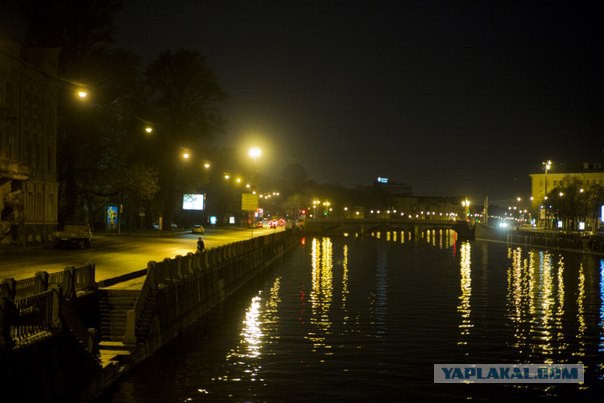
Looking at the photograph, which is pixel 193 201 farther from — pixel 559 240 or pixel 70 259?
pixel 70 259

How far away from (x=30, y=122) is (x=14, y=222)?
7.76 m

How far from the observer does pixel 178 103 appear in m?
77.1

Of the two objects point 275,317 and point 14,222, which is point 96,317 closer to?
point 275,317

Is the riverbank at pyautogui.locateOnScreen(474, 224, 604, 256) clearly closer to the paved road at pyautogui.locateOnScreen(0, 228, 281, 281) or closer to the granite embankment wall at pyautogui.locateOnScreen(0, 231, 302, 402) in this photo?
the paved road at pyautogui.locateOnScreen(0, 228, 281, 281)

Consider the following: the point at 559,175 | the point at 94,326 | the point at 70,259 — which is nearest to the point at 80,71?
the point at 70,259

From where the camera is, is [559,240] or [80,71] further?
[559,240]

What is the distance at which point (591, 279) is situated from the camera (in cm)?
5069

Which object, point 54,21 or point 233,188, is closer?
point 54,21

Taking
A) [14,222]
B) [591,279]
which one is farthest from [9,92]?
[591,279]

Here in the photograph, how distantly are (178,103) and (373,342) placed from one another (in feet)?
185

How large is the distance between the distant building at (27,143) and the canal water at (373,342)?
48.7ft

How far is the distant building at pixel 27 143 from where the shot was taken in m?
43.5

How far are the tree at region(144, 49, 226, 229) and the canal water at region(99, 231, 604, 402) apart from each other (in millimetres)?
32289

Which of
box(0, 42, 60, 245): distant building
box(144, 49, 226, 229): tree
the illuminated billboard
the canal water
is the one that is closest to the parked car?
box(0, 42, 60, 245): distant building
